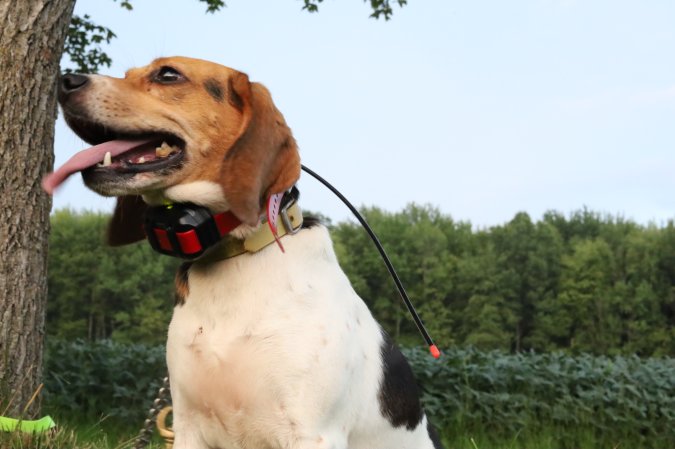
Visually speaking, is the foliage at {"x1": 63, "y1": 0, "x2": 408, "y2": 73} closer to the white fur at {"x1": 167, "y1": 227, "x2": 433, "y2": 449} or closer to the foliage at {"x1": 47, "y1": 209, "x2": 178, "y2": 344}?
the white fur at {"x1": 167, "y1": 227, "x2": 433, "y2": 449}

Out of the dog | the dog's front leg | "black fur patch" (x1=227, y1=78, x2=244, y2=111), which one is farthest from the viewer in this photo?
the dog's front leg

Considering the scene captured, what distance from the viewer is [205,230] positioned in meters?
3.08

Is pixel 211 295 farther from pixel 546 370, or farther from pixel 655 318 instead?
pixel 655 318

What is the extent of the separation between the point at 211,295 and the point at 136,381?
8.02m

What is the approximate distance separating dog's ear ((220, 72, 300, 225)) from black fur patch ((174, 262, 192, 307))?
0.51m

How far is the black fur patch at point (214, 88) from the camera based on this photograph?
3.15m

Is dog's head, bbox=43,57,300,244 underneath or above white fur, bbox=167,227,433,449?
above

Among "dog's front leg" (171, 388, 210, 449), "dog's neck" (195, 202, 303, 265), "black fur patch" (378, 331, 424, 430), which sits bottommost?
"dog's front leg" (171, 388, 210, 449)

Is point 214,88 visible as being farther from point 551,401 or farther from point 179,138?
point 551,401

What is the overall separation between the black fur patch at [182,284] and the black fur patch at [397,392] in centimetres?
83

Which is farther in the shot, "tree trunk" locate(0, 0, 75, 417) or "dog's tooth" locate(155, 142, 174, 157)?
"tree trunk" locate(0, 0, 75, 417)

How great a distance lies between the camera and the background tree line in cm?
3725

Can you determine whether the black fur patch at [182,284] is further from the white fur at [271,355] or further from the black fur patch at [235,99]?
the black fur patch at [235,99]

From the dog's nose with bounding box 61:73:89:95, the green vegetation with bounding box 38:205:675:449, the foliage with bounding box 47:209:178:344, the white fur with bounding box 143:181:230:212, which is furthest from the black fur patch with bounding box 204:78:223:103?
the foliage with bounding box 47:209:178:344
